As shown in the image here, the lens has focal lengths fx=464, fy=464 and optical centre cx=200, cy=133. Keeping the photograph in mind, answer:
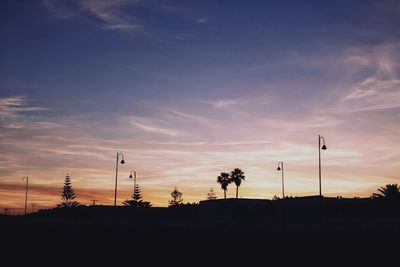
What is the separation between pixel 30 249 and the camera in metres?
24.1

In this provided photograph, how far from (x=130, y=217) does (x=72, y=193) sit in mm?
77169

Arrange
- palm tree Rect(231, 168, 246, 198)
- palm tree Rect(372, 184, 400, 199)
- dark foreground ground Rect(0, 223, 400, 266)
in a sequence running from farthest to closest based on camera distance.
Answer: palm tree Rect(231, 168, 246, 198) < palm tree Rect(372, 184, 400, 199) < dark foreground ground Rect(0, 223, 400, 266)

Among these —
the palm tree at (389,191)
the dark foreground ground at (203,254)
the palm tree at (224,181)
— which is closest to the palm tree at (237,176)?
the palm tree at (224,181)

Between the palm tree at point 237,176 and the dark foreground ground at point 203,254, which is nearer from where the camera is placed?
the dark foreground ground at point 203,254

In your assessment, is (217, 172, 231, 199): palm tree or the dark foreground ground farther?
(217, 172, 231, 199): palm tree

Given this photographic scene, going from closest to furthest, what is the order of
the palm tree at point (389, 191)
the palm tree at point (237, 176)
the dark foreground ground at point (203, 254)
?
the dark foreground ground at point (203, 254)
the palm tree at point (389, 191)
the palm tree at point (237, 176)

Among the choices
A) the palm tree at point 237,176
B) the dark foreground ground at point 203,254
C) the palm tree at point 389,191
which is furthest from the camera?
the palm tree at point 237,176

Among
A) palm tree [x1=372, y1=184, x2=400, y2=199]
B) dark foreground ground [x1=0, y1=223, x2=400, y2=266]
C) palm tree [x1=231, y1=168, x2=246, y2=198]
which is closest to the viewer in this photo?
dark foreground ground [x1=0, y1=223, x2=400, y2=266]

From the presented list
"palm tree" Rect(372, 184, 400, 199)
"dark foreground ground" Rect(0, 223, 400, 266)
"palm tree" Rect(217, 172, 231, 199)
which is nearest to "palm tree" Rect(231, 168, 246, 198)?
"palm tree" Rect(217, 172, 231, 199)

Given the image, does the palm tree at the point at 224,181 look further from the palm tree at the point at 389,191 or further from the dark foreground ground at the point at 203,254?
the dark foreground ground at the point at 203,254

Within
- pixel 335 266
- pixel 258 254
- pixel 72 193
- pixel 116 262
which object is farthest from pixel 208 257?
pixel 72 193

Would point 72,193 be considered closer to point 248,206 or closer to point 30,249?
point 248,206

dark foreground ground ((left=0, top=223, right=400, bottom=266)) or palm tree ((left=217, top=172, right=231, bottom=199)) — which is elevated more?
palm tree ((left=217, top=172, right=231, bottom=199))

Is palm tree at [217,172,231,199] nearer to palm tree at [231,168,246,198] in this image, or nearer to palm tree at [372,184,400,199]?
palm tree at [231,168,246,198]
